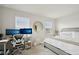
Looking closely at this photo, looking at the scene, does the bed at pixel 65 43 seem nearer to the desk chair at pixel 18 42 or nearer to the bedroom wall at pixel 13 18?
the bedroom wall at pixel 13 18

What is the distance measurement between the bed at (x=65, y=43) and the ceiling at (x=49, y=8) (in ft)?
1.14

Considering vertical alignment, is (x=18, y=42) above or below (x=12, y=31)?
below

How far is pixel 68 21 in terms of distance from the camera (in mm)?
2307

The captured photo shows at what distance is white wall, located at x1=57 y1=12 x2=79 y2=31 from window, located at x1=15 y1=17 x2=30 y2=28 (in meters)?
0.59

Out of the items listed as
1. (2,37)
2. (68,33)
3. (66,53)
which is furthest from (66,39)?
Answer: (2,37)

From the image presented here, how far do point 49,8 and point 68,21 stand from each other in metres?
0.43

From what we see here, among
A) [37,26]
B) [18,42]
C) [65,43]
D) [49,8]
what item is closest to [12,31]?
[18,42]

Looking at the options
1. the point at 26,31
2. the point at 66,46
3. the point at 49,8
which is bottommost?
the point at 66,46

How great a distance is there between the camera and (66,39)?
2279 mm

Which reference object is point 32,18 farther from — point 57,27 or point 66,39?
point 66,39

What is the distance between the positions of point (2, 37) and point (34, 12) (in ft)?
2.47

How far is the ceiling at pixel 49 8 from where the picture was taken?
2.24 m

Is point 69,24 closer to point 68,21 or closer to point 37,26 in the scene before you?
point 68,21

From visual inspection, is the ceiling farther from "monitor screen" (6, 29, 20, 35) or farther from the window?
"monitor screen" (6, 29, 20, 35)
